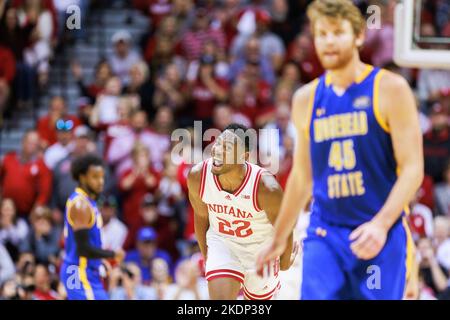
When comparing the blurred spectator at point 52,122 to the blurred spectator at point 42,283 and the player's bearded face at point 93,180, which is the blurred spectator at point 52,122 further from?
the player's bearded face at point 93,180

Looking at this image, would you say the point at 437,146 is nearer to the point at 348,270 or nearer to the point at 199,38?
the point at 199,38

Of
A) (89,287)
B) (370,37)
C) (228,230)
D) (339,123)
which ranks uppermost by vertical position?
(370,37)

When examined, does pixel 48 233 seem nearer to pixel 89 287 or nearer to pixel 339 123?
pixel 89 287

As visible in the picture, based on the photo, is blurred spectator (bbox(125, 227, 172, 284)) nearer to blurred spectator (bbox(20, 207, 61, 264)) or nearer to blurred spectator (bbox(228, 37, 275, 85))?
blurred spectator (bbox(20, 207, 61, 264))

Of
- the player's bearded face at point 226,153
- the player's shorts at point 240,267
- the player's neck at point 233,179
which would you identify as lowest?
the player's shorts at point 240,267

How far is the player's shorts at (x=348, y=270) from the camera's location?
5.48 meters

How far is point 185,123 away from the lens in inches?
514

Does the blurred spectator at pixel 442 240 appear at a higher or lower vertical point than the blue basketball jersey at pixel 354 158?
lower

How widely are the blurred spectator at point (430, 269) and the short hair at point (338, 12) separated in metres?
5.39

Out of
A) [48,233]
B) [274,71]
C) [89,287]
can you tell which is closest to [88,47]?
[274,71]

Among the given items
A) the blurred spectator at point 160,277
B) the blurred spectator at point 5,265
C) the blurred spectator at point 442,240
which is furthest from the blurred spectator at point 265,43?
the blurred spectator at point 5,265

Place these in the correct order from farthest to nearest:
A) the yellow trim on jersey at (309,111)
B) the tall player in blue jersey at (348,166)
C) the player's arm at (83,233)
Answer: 1. the player's arm at (83,233)
2. the yellow trim on jersey at (309,111)
3. the tall player in blue jersey at (348,166)

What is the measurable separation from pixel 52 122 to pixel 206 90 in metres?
1.93
